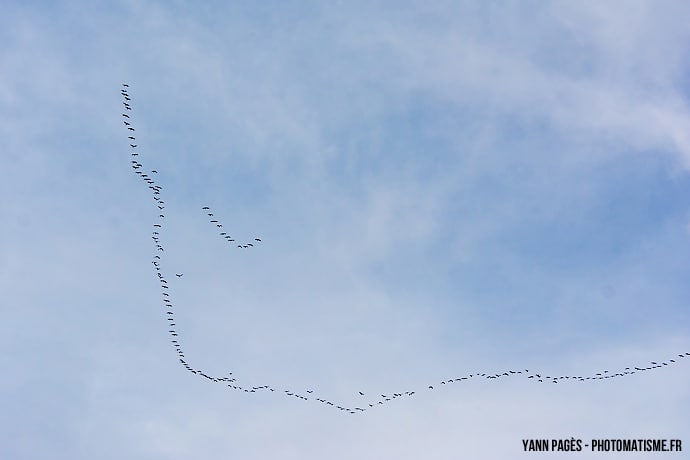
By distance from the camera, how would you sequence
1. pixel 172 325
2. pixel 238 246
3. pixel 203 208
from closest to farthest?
1. pixel 203 208
2. pixel 238 246
3. pixel 172 325

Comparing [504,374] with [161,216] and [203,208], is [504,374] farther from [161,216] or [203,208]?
[161,216]

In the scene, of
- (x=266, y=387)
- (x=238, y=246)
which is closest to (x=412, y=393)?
(x=266, y=387)

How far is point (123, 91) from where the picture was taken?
97.8m

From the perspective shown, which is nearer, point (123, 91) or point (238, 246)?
point (123, 91)

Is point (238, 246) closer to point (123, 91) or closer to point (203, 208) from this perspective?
point (203, 208)

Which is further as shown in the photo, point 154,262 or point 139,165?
point 154,262

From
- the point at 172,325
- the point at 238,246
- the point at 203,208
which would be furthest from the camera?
the point at 172,325

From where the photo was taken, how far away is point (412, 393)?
109m

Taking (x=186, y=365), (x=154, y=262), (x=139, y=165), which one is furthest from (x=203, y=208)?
(x=186, y=365)

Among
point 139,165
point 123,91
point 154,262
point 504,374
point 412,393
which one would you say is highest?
point 123,91

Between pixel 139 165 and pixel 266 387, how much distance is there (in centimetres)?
6573

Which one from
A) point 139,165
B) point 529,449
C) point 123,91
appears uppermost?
point 123,91

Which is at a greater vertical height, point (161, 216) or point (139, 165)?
point (139, 165)

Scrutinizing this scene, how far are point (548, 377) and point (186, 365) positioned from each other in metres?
102
